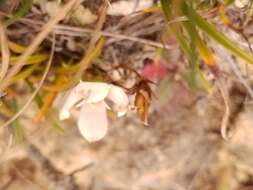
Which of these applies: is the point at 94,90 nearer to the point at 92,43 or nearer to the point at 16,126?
the point at 92,43

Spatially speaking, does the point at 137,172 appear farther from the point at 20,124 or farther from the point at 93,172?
the point at 20,124

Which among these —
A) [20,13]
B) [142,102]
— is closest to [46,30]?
[20,13]

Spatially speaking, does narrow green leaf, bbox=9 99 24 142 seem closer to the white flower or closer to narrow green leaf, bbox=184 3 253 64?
the white flower

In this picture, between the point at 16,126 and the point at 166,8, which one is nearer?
the point at 166,8

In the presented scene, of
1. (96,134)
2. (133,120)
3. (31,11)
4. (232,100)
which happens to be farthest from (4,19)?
(232,100)

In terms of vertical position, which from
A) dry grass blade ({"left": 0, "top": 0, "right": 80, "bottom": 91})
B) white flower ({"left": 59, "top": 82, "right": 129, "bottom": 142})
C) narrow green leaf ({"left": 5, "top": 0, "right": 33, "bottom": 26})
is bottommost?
white flower ({"left": 59, "top": 82, "right": 129, "bottom": 142})

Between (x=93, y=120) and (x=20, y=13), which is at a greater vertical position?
(x=20, y=13)

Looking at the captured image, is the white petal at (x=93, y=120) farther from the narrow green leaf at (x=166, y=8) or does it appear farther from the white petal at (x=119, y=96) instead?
the narrow green leaf at (x=166, y=8)

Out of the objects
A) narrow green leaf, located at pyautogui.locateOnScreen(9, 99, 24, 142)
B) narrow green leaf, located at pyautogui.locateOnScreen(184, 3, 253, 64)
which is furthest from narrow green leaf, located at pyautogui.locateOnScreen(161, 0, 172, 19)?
narrow green leaf, located at pyautogui.locateOnScreen(9, 99, 24, 142)

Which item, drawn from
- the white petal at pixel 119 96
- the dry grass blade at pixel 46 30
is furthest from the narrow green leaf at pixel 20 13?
the white petal at pixel 119 96
